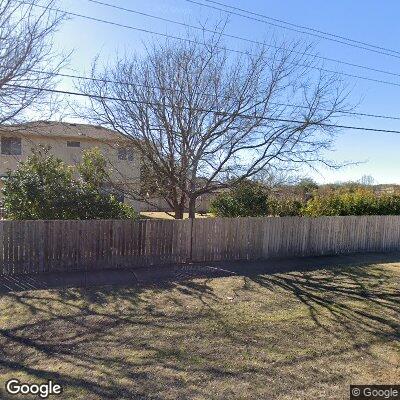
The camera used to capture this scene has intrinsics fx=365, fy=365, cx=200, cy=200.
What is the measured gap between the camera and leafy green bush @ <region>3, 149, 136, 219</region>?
9828 millimetres

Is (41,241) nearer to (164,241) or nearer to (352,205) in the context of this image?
(164,241)

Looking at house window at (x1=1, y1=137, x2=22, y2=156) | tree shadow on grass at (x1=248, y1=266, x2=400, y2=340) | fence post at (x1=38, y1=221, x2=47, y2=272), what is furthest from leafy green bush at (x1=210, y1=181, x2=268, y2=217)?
house window at (x1=1, y1=137, x2=22, y2=156)

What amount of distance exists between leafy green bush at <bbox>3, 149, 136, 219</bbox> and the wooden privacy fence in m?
0.89

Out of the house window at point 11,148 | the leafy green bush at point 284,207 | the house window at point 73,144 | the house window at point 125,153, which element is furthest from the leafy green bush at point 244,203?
the house window at point 11,148

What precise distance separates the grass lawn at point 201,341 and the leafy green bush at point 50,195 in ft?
9.87

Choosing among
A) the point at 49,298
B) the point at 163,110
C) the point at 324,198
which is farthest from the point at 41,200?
the point at 324,198

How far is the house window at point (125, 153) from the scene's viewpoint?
11.9 metres

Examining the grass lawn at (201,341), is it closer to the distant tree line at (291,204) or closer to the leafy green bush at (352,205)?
the distant tree line at (291,204)

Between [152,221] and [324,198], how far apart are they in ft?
29.9

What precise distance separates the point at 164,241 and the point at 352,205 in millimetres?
9230

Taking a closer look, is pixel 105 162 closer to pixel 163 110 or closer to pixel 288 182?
pixel 163 110

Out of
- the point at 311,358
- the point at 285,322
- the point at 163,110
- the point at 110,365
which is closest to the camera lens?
the point at 110,365

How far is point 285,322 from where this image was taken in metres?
6.22

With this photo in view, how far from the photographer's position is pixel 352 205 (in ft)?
51.5
